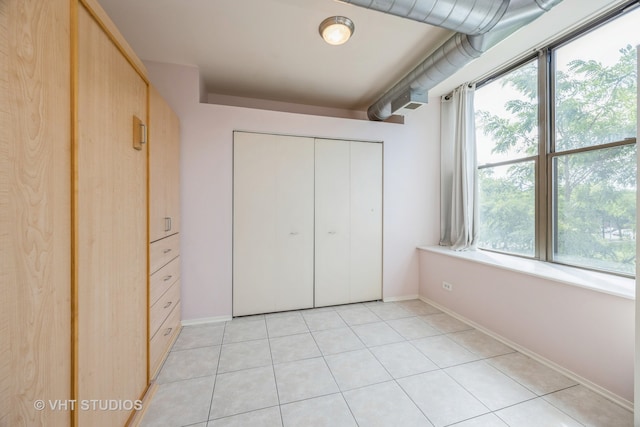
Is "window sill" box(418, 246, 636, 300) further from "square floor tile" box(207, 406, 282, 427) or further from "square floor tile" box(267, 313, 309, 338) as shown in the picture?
"square floor tile" box(207, 406, 282, 427)

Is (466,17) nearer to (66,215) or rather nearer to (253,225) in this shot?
(66,215)

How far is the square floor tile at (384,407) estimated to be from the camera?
4.77ft

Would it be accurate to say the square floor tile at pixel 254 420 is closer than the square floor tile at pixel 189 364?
Yes

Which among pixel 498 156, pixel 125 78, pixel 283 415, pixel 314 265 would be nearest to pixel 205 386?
pixel 283 415

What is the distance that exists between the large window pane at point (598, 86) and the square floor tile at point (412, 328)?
2221 mm

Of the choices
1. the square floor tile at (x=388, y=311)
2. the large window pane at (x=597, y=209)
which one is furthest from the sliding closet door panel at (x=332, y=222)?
the large window pane at (x=597, y=209)

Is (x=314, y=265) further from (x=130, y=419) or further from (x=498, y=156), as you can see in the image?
(x=498, y=156)

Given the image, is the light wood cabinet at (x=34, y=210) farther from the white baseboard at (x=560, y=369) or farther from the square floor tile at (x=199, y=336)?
the white baseboard at (x=560, y=369)

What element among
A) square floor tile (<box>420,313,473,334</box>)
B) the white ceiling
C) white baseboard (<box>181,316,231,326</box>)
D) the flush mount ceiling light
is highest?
the white ceiling

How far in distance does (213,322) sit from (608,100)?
14.1 ft

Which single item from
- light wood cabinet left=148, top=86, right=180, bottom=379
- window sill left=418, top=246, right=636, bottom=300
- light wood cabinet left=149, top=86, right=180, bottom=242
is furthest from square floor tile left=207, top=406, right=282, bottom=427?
window sill left=418, top=246, right=636, bottom=300

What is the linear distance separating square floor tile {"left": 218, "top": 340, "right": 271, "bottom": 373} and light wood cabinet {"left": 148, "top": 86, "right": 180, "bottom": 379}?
1.64 ft

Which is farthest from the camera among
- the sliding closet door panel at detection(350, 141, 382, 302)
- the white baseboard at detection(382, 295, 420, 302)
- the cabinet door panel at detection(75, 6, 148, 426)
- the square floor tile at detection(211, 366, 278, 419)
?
the white baseboard at detection(382, 295, 420, 302)

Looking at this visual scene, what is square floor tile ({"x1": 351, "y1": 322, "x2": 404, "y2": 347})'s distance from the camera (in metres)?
2.34
